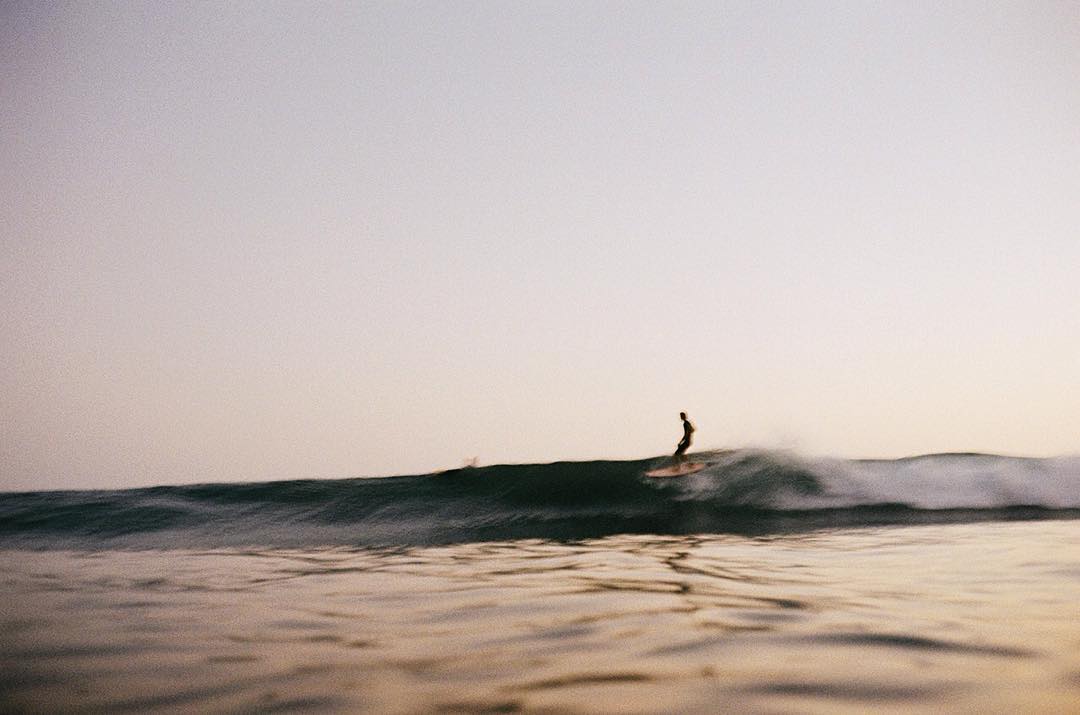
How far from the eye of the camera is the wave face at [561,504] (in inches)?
408

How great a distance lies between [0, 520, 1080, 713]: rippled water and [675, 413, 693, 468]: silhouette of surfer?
7.60m

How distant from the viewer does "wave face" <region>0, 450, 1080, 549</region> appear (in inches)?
408

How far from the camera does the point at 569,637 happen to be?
3096 millimetres

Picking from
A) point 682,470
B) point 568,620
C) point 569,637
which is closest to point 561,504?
point 682,470

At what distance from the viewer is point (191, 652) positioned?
2.98 metres

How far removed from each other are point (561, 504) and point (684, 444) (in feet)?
8.64

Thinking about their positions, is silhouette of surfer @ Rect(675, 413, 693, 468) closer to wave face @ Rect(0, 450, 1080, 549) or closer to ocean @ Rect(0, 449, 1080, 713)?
wave face @ Rect(0, 450, 1080, 549)

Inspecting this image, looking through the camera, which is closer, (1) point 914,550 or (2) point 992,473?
(1) point 914,550

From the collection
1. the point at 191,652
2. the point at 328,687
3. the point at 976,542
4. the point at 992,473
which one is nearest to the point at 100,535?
the point at 191,652

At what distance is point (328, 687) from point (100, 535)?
1117 centimetres

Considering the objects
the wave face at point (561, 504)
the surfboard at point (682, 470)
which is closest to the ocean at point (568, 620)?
the wave face at point (561, 504)

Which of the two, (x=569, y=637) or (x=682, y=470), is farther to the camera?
(x=682, y=470)

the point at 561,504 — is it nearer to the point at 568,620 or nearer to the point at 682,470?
the point at 682,470

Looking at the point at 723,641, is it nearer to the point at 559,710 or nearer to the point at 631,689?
the point at 631,689
